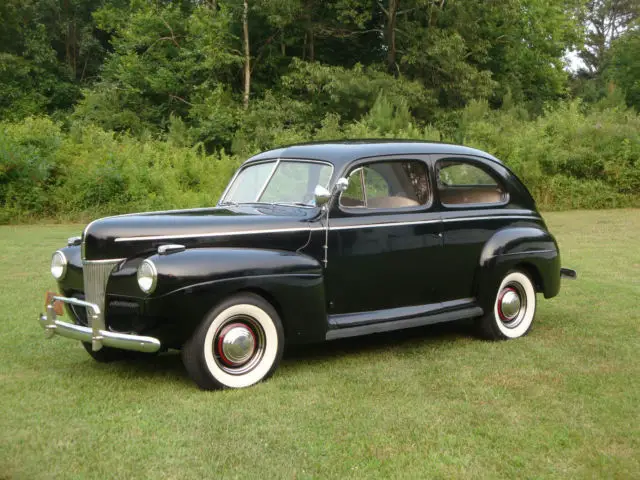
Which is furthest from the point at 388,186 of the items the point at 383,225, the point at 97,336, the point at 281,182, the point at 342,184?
the point at 97,336

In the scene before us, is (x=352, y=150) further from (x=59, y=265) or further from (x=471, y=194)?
(x=59, y=265)

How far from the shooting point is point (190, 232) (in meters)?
5.80

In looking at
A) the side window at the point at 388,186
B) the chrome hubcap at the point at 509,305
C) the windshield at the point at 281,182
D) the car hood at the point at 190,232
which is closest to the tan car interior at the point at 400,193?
the side window at the point at 388,186

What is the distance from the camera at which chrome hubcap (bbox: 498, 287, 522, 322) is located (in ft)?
24.2

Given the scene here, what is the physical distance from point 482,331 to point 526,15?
3734 centimetres

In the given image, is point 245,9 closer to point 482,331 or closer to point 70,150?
point 70,150

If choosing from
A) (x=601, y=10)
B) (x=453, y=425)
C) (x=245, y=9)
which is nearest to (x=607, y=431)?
(x=453, y=425)

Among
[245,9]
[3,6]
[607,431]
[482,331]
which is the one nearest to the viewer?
[607,431]

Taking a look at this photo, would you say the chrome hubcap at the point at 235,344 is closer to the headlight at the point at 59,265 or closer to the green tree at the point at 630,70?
the headlight at the point at 59,265

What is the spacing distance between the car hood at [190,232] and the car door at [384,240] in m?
0.35

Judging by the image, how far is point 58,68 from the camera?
1613 inches

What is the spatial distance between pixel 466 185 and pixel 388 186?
0.92 metres

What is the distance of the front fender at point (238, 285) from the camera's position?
544cm

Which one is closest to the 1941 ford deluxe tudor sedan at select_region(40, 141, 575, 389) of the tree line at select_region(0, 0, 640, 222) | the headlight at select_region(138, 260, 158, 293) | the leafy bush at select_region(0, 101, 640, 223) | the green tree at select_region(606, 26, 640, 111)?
the headlight at select_region(138, 260, 158, 293)
